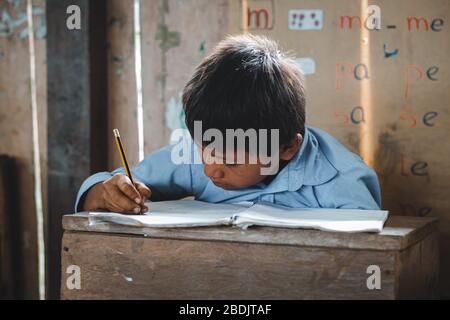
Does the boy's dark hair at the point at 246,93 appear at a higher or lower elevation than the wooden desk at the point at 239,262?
higher

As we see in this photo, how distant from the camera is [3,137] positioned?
2.80 m

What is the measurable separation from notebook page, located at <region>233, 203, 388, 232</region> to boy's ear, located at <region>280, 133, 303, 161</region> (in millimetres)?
177

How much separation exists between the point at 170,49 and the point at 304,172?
96 cm

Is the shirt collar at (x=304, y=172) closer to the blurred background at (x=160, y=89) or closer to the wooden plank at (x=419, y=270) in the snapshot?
the wooden plank at (x=419, y=270)

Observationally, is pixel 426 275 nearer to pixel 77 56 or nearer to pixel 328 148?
pixel 328 148

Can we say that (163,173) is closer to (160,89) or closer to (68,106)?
(160,89)

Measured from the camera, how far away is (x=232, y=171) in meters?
1.75

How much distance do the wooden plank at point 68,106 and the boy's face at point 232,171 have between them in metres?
0.94

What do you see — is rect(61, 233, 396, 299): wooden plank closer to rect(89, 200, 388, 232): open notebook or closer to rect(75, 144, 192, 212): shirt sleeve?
rect(89, 200, 388, 232): open notebook

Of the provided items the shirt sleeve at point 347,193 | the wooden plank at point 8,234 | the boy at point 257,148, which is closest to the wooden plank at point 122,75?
the wooden plank at point 8,234

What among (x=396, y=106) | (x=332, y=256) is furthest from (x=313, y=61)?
(x=332, y=256)

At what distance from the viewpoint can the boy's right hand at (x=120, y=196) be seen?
169 cm

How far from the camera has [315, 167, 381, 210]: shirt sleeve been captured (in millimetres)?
1779
